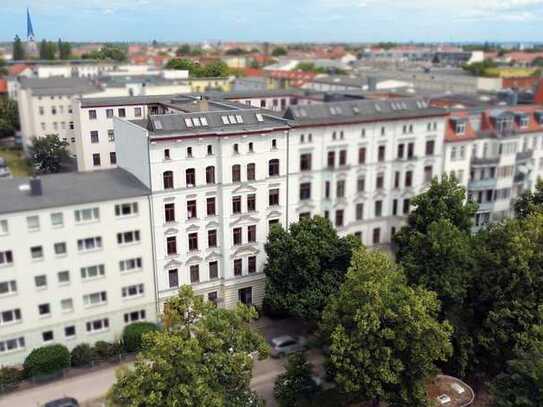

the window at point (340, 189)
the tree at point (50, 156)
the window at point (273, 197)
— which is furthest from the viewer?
the tree at point (50, 156)

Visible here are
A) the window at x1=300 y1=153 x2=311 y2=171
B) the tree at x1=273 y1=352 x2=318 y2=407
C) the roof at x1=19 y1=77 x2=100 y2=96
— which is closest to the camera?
the tree at x1=273 y1=352 x2=318 y2=407

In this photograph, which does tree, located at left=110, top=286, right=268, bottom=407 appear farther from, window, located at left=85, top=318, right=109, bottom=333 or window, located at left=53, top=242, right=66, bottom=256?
window, located at left=85, top=318, right=109, bottom=333

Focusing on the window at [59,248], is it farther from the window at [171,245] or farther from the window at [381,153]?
the window at [381,153]

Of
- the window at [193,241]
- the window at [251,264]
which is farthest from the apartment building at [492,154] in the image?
the window at [193,241]

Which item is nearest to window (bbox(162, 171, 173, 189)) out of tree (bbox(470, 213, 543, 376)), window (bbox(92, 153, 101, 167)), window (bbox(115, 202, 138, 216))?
window (bbox(115, 202, 138, 216))

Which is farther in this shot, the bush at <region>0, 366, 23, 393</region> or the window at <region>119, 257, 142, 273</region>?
the window at <region>119, 257, 142, 273</region>

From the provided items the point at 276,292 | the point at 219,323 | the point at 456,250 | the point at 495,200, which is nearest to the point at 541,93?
the point at 495,200

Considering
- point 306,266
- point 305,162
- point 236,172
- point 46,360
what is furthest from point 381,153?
point 46,360
